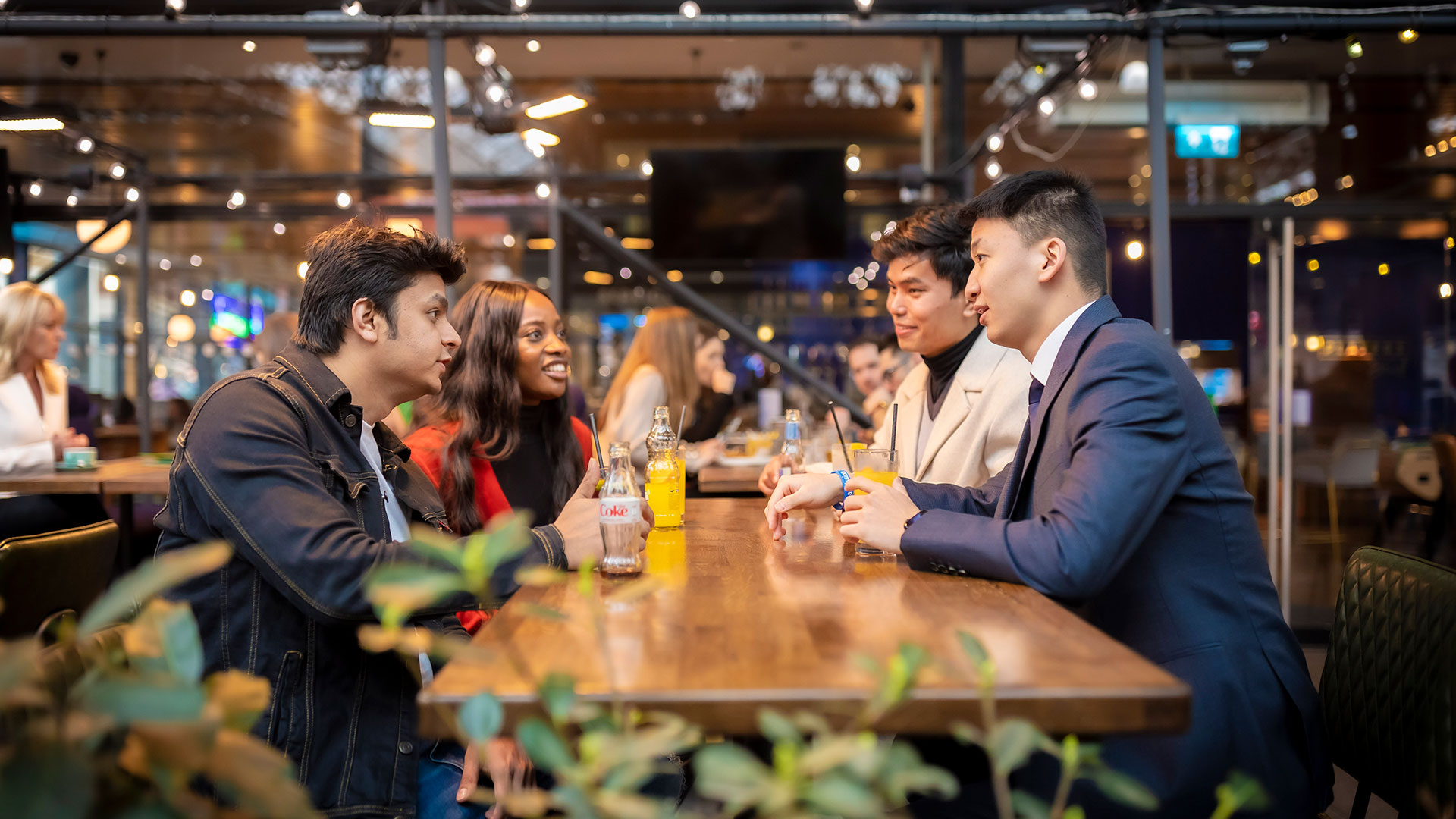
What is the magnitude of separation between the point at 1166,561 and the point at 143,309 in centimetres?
867

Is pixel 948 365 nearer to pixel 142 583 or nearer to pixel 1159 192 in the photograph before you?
pixel 1159 192

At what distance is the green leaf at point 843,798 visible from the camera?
0.53m

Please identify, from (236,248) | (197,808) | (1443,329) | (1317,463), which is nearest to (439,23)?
(197,808)

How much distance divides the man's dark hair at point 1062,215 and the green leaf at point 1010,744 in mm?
1317

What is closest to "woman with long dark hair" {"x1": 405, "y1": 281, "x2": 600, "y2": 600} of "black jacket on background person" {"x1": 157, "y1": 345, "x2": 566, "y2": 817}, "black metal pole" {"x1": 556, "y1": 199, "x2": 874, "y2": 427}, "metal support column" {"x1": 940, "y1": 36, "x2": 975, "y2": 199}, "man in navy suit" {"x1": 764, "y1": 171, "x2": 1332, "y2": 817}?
"black jacket on background person" {"x1": 157, "y1": 345, "x2": 566, "y2": 817}

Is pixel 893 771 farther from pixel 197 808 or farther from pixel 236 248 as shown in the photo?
pixel 236 248

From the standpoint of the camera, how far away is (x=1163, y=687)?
3.11ft

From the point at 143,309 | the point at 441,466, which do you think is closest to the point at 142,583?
the point at 441,466

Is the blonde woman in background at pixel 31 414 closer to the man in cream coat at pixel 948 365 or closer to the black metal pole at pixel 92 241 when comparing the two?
the man in cream coat at pixel 948 365

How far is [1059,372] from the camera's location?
1.63 m

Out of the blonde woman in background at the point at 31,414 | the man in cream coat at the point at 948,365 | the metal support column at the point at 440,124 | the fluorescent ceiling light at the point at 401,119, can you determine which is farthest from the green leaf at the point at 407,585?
the fluorescent ceiling light at the point at 401,119

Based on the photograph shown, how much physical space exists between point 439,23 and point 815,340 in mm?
4554

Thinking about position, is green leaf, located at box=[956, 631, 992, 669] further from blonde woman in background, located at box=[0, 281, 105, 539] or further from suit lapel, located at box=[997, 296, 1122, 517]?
blonde woman in background, located at box=[0, 281, 105, 539]

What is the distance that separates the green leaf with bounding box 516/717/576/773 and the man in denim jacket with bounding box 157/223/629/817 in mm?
876
